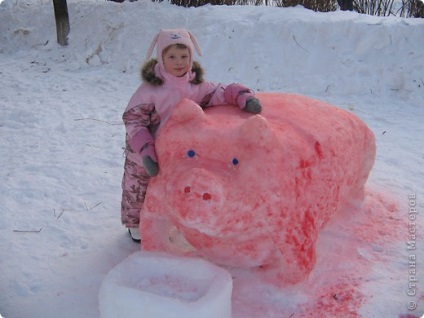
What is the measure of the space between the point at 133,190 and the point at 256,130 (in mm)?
976

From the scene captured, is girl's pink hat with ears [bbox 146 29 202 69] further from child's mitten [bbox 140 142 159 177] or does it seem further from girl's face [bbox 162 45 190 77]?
child's mitten [bbox 140 142 159 177]

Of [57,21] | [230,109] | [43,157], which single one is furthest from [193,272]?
[57,21]

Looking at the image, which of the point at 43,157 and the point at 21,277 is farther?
the point at 43,157

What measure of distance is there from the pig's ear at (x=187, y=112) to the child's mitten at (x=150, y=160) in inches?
7.7

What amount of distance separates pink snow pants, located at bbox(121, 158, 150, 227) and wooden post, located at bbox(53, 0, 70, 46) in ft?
18.1

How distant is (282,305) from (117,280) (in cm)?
86

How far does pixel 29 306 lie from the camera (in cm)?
265

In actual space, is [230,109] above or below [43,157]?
above

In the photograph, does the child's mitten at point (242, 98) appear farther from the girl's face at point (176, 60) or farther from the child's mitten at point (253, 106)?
the girl's face at point (176, 60)

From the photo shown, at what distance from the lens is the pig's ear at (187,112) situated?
8.13 feet

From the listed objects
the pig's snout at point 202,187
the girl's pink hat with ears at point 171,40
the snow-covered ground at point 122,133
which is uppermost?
the girl's pink hat with ears at point 171,40

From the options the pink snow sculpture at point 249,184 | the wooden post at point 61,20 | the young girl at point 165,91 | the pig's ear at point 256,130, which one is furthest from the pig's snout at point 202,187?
the wooden post at point 61,20

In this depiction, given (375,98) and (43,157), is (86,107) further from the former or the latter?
(375,98)

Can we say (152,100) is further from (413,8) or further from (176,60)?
(413,8)
